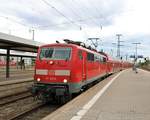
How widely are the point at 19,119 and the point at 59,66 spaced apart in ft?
12.1

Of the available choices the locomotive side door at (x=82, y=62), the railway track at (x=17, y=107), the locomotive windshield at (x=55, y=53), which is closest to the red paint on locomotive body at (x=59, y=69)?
the locomotive windshield at (x=55, y=53)

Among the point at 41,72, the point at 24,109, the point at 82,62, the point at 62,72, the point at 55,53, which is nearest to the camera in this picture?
the point at 24,109

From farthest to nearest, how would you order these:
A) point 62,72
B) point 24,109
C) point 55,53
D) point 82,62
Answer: point 82,62
point 55,53
point 62,72
point 24,109

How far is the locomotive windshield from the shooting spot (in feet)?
50.0

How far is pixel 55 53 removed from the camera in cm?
1547

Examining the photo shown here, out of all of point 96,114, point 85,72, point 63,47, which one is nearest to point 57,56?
point 63,47

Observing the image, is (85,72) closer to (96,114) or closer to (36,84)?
(36,84)

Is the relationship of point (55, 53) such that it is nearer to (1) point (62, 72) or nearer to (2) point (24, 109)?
(1) point (62, 72)

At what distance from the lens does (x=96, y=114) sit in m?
9.70

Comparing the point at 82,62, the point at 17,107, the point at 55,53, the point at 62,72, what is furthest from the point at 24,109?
the point at 82,62

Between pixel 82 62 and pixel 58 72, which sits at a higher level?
pixel 82 62

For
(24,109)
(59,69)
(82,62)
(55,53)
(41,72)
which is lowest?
(24,109)

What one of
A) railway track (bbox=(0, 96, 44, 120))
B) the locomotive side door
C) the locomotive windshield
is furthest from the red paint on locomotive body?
railway track (bbox=(0, 96, 44, 120))

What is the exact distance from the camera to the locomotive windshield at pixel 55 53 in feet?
50.0
